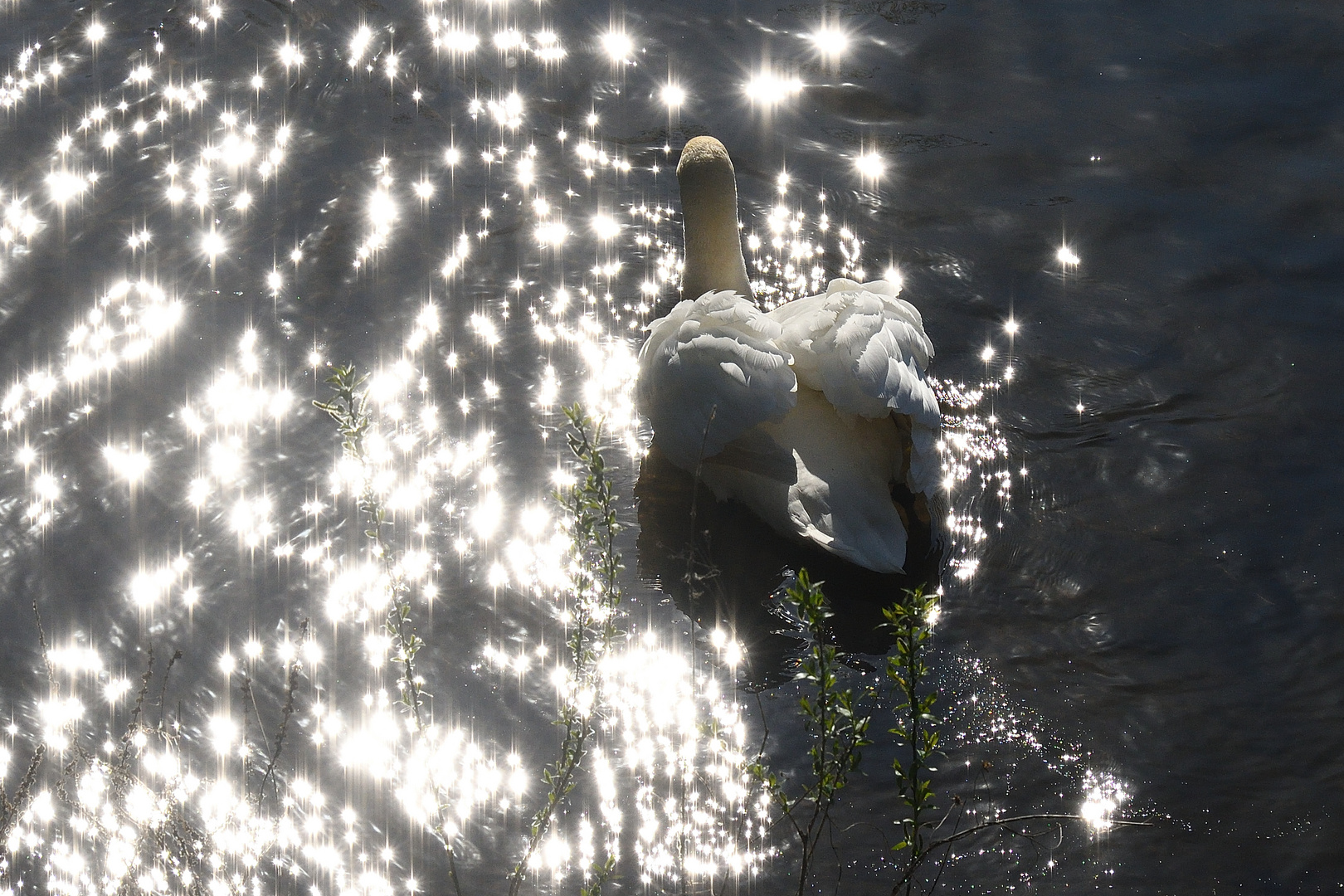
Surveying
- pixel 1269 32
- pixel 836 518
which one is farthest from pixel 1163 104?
pixel 836 518

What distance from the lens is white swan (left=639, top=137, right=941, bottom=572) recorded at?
512cm

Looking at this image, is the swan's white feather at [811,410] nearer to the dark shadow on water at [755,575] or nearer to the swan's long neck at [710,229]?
the dark shadow on water at [755,575]

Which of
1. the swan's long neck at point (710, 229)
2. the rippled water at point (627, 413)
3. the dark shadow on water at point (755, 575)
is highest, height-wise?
the swan's long neck at point (710, 229)

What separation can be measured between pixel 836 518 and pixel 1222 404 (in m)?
2.24

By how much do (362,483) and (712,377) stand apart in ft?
5.84

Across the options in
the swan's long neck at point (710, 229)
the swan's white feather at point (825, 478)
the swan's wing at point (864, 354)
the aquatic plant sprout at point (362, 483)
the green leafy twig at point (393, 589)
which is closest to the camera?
the green leafy twig at point (393, 589)

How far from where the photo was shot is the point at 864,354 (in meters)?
5.21

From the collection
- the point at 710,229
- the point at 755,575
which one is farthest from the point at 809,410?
the point at 710,229

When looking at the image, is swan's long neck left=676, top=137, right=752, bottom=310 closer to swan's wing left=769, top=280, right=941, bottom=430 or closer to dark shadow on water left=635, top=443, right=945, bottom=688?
swan's wing left=769, top=280, right=941, bottom=430

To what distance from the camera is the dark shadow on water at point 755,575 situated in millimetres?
5109

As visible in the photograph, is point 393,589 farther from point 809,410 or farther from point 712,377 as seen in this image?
point 809,410

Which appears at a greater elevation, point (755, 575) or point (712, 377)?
point (712, 377)

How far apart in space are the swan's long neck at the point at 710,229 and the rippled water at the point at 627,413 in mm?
478

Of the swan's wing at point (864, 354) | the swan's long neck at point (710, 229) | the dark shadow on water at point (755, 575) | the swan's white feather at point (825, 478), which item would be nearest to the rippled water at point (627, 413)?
the dark shadow on water at point (755, 575)
